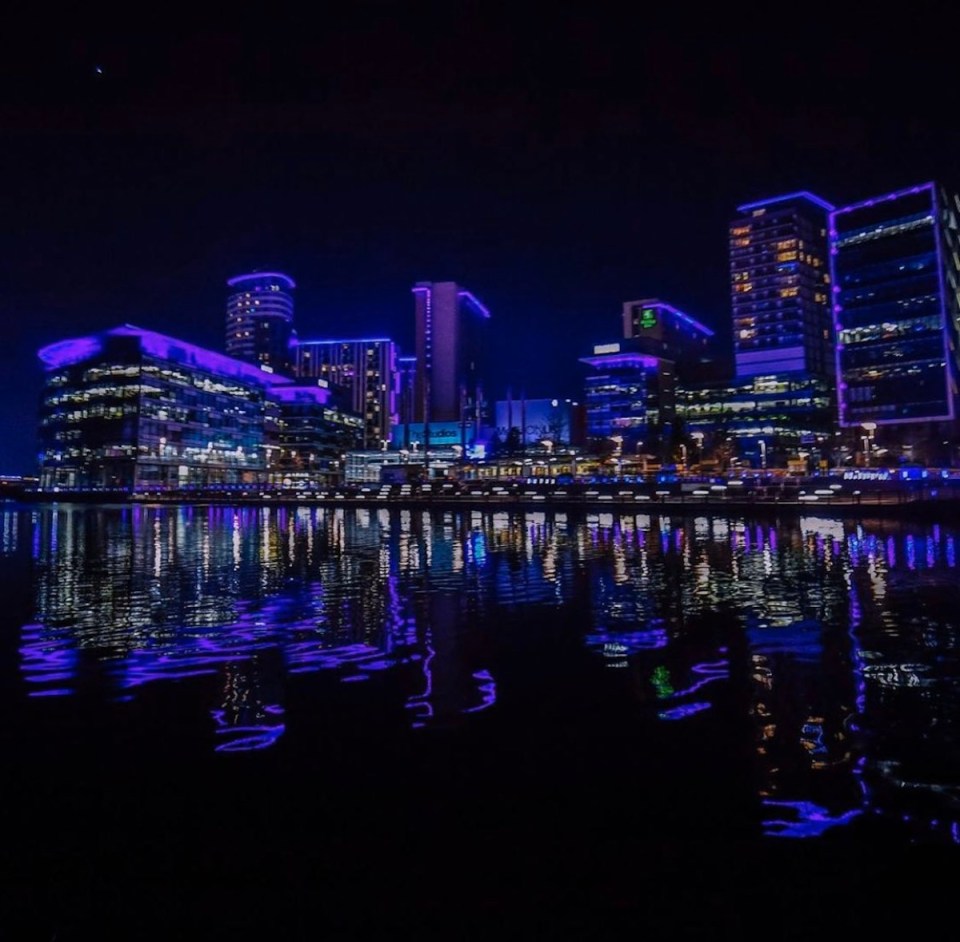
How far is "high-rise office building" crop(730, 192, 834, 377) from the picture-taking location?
166 meters

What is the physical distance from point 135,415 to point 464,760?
144 m

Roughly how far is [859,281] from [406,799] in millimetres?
137777

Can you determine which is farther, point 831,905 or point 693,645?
point 693,645

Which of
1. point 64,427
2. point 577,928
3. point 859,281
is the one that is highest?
point 859,281

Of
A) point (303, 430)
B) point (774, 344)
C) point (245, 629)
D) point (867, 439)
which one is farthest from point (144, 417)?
point (774, 344)

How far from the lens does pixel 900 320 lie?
116m

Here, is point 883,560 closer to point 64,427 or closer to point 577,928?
point 577,928

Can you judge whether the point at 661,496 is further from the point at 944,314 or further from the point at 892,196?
the point at 892,196

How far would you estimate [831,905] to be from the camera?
4141 mm

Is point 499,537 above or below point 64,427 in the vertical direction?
below

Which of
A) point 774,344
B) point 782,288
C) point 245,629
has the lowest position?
point 245,629

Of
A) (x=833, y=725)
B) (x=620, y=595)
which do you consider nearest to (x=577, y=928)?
(x=833, y=725)

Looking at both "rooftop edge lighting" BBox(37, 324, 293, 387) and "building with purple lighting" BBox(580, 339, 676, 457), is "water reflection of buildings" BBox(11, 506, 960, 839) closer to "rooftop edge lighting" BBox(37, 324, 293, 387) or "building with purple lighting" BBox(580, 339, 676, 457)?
"rooftop edge lighting" BBox(37, 324, 293, 387)

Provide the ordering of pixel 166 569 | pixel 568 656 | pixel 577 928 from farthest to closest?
pixel 166 569
pixel 568 656
pixel 577 928
